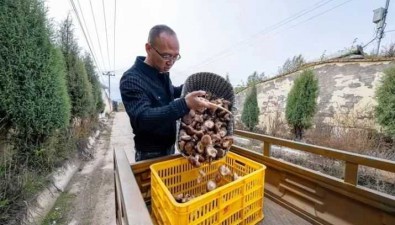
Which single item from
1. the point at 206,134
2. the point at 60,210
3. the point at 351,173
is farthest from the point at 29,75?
the point at 351,173

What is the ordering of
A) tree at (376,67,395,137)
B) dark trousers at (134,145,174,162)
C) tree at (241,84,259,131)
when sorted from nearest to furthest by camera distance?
1. dark trousers at (134,145,174,162)
2. tree at (376,67,395,137)
3. tree at (241,84,259,131)

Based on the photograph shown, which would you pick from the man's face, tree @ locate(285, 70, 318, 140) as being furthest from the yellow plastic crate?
tree @ locate(285, 70, 318, 140)

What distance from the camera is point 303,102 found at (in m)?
6.57

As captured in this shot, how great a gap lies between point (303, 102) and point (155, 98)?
20.7 feet

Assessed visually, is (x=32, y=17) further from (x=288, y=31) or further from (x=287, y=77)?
(x=288, y=31)

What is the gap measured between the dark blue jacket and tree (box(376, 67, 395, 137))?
5.25 metres

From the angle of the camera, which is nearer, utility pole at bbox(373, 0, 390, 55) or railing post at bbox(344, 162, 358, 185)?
railing post at bbox(344, 162, 358, 185)

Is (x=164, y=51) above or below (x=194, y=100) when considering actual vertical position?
above

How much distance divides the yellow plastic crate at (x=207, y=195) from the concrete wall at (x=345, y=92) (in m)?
5.48

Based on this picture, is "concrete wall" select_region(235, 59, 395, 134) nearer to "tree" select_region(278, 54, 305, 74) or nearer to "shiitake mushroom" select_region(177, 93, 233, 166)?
"tree" select_region(278, 54, 305, 74)

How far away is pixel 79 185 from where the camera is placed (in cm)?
374

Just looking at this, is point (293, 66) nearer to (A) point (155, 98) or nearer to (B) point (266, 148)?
(B) point (266, 148)

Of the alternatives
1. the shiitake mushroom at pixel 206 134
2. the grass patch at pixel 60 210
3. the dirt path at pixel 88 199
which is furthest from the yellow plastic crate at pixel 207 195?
the grass patch at pixel 60 210

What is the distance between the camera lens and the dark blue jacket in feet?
3.41
